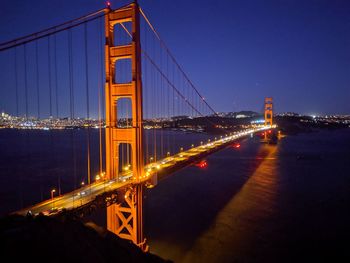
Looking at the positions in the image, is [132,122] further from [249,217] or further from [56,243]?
[249,217]

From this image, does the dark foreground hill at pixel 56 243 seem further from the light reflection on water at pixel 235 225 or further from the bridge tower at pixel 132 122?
the light reflection on water at pixel 235 225

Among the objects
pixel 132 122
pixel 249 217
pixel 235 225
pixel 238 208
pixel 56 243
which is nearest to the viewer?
pixel 56 243

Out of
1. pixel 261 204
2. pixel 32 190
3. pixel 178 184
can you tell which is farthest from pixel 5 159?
pixel 261 204

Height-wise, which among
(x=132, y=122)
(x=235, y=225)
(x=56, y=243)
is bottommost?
(x=235, y=225)

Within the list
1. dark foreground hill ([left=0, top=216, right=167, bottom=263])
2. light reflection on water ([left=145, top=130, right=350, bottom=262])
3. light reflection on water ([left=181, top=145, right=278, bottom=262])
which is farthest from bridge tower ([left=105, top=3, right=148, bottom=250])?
dark foreground hill ([left=0, top=216, right=167, bottom=263])

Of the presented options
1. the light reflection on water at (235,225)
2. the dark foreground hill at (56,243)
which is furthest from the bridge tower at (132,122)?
the dark foreground hill at (56,243)

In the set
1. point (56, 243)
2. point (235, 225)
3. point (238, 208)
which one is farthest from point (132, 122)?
point (238, 208)

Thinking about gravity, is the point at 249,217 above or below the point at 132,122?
below
